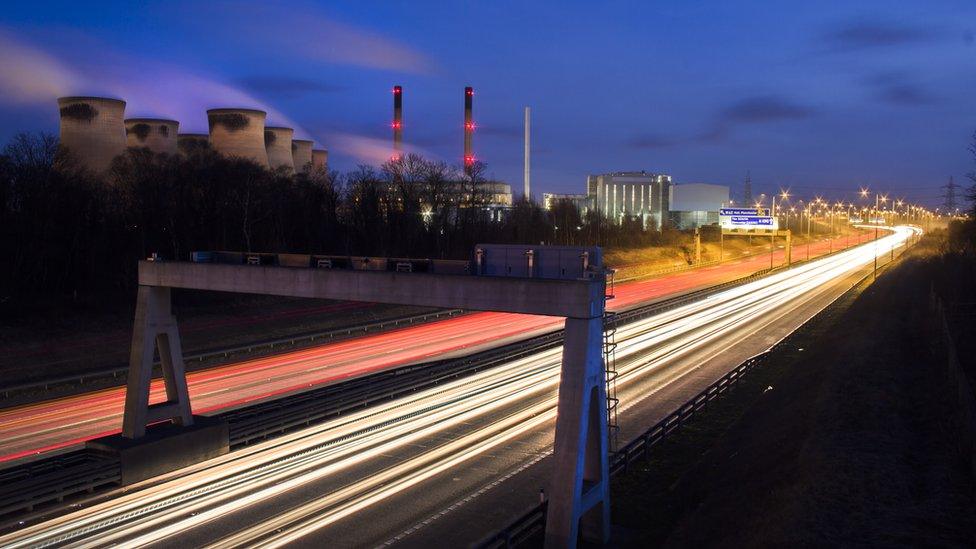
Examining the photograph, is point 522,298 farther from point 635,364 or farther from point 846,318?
point 846,318

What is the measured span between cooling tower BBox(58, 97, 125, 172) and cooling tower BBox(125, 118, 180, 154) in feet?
36.6

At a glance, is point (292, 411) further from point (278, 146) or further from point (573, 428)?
point (278, 146)

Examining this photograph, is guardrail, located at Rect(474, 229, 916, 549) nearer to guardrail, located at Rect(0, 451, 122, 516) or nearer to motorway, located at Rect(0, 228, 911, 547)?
motorway, located at Rect(0, 228, 911, 547)

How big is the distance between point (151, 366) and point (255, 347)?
57.7ft

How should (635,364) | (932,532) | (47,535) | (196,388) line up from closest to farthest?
(932,532) < (47,535) < (196,388) < (635,364)

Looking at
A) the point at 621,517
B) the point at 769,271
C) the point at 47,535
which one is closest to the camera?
the point at 47,535

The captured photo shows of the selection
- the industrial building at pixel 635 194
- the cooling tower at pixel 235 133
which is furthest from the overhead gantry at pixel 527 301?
the industrial building at pixel 635 194

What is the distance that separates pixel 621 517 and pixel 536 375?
14357 mm

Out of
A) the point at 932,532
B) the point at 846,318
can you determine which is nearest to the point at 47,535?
the point at 932,532

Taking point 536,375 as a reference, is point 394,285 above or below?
above

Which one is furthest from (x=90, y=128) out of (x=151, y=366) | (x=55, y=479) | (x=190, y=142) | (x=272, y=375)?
(x=55, y=479)

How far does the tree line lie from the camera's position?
44.0 metres

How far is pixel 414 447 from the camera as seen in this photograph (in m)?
20.8

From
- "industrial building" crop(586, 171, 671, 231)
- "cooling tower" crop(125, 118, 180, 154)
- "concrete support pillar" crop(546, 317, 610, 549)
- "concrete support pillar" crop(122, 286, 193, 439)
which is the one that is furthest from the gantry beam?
"industrial building" crop(586, 171, 671, 231)
